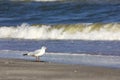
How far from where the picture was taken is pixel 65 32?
952 inches

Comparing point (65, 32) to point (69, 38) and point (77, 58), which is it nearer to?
point (69, 38)

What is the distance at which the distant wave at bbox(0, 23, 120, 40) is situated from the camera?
22281mm

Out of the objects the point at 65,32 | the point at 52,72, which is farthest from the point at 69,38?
the point at 52,72

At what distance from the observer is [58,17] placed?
31359 millimetres

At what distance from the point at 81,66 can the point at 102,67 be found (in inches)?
18.4

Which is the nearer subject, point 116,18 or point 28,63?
point 28,63

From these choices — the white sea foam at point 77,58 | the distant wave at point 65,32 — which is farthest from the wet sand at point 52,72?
the distant wave at point 65,32

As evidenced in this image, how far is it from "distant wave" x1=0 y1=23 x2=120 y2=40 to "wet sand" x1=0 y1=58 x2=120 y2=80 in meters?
8.23

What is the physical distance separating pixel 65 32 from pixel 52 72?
12285 millimetres

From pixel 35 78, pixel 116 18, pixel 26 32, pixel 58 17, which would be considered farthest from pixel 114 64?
pixel 58 17

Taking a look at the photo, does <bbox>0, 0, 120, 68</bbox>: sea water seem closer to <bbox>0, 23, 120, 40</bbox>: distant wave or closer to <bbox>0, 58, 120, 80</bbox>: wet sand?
<bbox>0, 23, 120, 40</bbox>: distant wave

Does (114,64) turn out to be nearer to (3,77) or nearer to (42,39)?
(3,77)

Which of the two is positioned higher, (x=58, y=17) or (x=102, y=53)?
(x=58, y=17)

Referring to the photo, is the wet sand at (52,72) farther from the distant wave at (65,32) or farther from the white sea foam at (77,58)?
the distant wave at (65,32)
